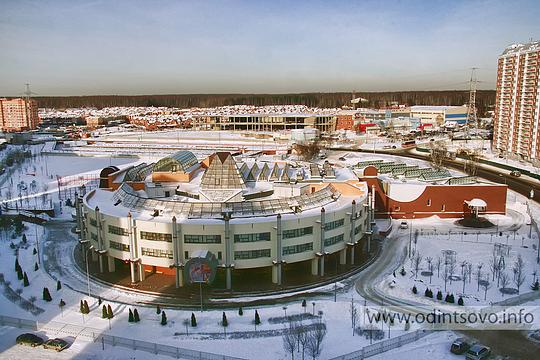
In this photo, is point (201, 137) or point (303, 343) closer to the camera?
point (303, 343)

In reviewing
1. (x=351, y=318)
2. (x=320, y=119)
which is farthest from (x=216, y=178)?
(x=320, y=119)

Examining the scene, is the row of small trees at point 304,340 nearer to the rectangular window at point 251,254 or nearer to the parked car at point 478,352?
the rectangular window at point 251,254

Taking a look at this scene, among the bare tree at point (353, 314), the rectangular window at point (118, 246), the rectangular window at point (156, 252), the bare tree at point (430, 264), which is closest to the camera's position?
the bare tree at point (353, 314)

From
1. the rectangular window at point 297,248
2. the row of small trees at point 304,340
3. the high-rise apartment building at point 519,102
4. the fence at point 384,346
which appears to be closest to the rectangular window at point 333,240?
the rectangular window at point 297,248

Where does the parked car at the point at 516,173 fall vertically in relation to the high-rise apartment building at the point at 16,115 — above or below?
below

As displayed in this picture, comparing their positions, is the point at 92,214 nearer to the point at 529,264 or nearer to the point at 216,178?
the point at 216,178

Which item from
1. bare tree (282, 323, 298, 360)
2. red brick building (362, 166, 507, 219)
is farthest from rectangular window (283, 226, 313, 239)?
red brick building (362, 166, 507, 219)

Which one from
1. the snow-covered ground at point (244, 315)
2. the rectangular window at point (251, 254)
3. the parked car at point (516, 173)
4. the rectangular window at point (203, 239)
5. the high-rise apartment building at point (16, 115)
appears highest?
the high-rise apartment building at point (16, 115)

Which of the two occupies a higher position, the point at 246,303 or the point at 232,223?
the point at 232,223
